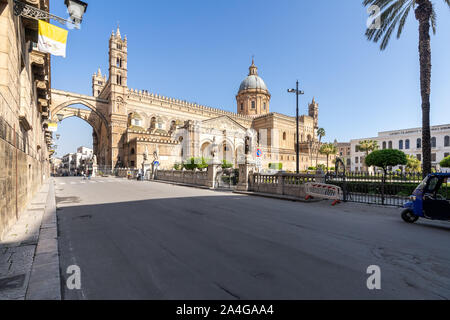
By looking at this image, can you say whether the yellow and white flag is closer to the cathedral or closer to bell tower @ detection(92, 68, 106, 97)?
the cathedral

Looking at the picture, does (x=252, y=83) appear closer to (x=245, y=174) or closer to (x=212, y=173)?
(x=212, y=173)

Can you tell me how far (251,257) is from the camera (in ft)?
11.5

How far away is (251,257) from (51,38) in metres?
6.95

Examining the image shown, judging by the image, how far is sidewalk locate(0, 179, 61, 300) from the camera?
2475 millimetres

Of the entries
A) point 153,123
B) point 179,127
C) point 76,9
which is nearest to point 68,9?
point 76,9

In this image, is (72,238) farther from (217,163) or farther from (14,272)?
(217,163)

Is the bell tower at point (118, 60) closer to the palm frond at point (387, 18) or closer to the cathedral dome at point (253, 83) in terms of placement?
the cathedral dome at point (253, 83)

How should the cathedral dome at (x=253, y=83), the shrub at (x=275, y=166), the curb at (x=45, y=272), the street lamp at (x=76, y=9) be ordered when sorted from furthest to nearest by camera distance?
the cathedral dome at (x=253, y=83) → the shrub at (x=275, y=166) → the street lamp at (x=76, y=9) → the curb at (x=45, y=272)

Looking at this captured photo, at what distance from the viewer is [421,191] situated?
5.88m

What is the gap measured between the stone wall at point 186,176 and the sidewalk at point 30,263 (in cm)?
1326

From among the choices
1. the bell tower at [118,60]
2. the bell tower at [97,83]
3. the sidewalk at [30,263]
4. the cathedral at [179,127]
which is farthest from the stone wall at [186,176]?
the bell tower at [97,83]

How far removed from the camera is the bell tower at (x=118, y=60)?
4512 centimetres

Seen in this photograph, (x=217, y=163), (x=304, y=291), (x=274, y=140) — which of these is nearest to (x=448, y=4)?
(x=217, y=163)

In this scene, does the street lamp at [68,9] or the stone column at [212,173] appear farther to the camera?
the stone column at [212,173]
